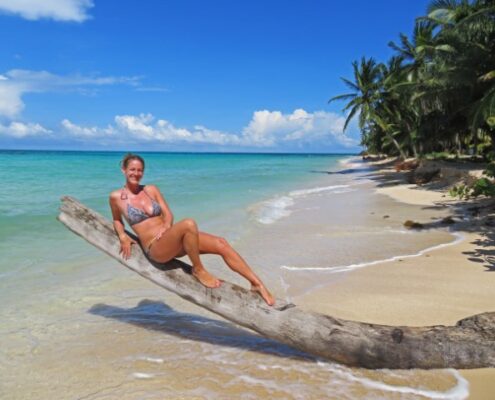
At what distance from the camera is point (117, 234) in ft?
13.1

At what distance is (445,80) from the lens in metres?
19.7

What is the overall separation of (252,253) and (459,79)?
1585 centimetres

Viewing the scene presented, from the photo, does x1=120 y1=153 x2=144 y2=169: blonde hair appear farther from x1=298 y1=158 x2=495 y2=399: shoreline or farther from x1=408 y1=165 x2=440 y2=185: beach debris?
x1=408 y1=165 x2=440 y2=185: beach debris

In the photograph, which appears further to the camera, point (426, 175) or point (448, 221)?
point (426, 175)

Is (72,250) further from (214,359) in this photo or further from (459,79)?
(459,79)

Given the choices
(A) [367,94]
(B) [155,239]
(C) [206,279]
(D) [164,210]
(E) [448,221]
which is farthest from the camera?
(A) [367,94]

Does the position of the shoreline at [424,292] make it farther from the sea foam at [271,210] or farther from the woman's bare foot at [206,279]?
the sea foam at [271,210]

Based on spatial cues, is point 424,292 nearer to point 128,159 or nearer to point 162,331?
point 162,331

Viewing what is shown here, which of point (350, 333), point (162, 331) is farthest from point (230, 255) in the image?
point (162, 331)

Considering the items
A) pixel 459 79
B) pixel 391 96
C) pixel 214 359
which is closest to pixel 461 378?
pixel 214 359

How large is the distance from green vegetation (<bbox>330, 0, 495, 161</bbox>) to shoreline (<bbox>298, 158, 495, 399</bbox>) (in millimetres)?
6564

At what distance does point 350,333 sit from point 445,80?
19669 mm

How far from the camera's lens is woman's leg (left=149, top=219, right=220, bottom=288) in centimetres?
361

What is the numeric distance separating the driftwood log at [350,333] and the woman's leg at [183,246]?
0.31 feet
